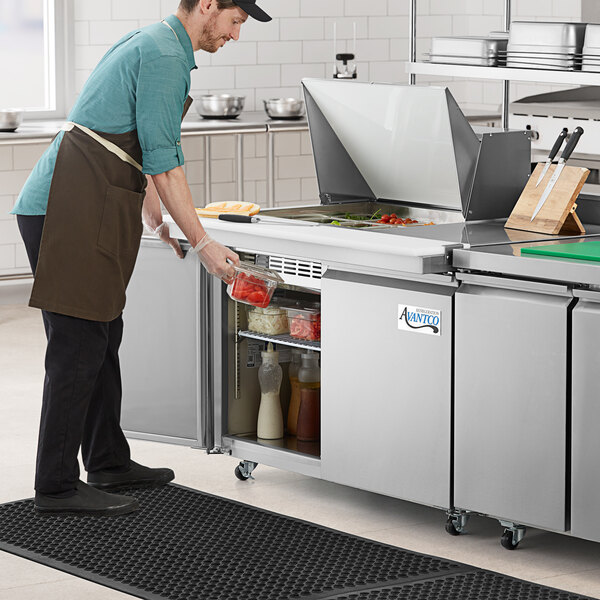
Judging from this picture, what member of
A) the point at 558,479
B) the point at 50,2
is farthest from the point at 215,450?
the point at 50,2

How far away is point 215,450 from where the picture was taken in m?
4.21

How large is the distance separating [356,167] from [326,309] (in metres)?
0.80

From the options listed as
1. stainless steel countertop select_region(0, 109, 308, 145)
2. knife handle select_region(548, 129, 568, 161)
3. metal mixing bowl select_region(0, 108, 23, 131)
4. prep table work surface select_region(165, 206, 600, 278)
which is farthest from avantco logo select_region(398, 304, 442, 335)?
metal mixing bowl select_region(0, 108, 23, 131)

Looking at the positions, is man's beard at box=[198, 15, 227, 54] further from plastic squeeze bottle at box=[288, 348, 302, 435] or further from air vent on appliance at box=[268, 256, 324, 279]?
plastic squeeze bottle at box=[288, 348, 302, 435]

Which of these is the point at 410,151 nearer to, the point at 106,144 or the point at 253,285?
the point at 253,285

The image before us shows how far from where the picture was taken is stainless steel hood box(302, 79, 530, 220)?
3965 mm

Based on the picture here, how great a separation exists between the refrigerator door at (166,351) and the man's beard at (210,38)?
→ 769 millimetres

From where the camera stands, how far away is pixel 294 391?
14.0ft

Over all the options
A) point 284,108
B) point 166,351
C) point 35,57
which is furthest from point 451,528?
point 35,57

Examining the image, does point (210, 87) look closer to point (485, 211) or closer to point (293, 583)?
point (485, 211)

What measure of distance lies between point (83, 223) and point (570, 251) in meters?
1.26

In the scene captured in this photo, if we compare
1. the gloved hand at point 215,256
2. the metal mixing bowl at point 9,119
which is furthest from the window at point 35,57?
the gloved hand at point 215,256

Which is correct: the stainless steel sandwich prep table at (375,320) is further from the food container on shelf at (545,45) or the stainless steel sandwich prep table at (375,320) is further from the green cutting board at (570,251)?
the food container on shelf at (545,45)

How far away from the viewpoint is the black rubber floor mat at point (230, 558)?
10.6 feet
